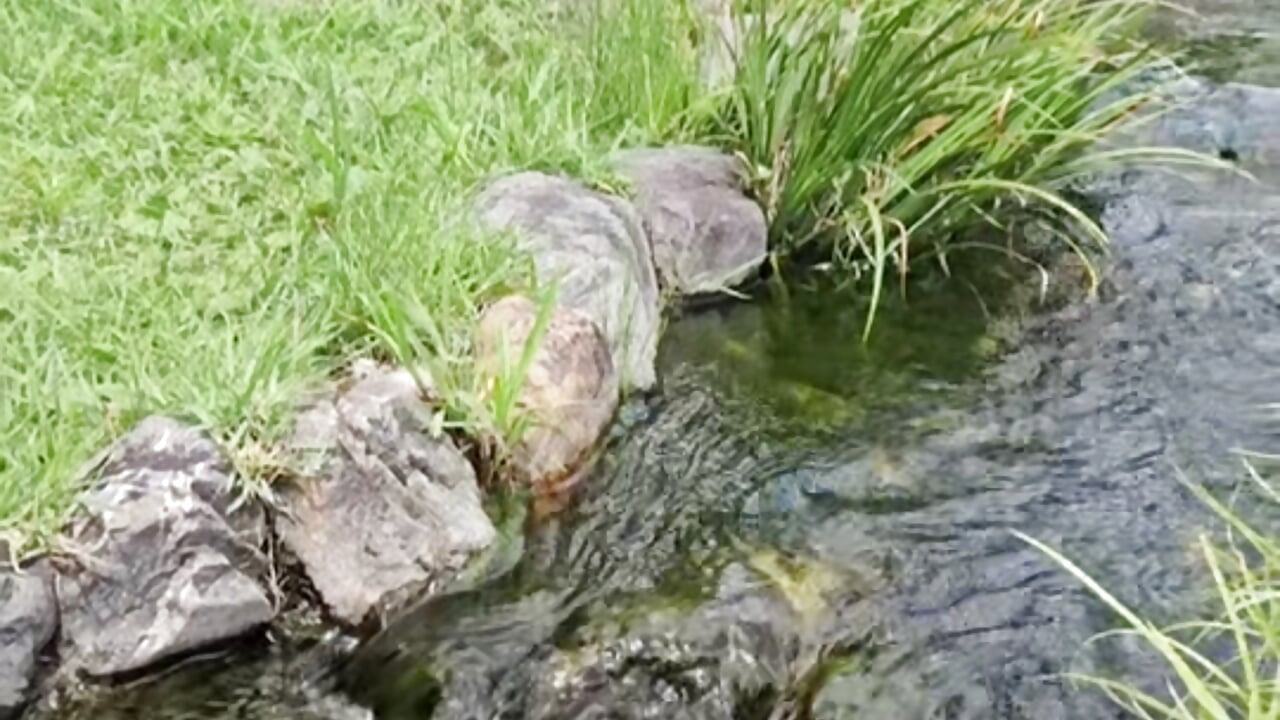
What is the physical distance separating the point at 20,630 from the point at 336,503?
21.2 inches

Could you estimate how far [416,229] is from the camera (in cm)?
327

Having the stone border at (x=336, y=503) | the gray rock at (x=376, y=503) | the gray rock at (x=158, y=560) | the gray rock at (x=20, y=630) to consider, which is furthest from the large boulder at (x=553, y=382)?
the gray rock at (x=20, y=630)

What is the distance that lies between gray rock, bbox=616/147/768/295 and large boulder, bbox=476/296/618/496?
671 mm

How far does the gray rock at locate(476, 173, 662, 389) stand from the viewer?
334 cm

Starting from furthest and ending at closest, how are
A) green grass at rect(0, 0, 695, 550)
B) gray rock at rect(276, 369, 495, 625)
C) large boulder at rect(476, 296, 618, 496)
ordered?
1. large boulder at rect(476, 296, 618, 496)
2. green grass at rect(0, 0, 695, 550)
3. gray rock at rect(276, 369, 495, 625)

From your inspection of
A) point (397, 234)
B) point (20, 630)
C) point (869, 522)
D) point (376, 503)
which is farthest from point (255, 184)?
point (869, 522)

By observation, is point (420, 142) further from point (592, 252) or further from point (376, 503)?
point (376, 503)

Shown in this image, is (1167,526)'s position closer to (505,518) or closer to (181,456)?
(505,518)

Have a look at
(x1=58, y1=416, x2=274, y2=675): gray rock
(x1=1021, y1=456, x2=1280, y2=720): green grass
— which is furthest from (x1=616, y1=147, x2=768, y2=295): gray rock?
(x1=58, y1=416, x2=274, y2=675): gray rock

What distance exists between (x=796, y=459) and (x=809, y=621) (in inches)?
21.9

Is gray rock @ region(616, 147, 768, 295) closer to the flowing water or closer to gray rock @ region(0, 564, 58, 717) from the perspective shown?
the flowing water

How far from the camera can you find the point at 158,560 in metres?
2.51

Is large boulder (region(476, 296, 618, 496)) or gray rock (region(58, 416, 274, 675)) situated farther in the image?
large boulder (region(476, 296, 618, 496))

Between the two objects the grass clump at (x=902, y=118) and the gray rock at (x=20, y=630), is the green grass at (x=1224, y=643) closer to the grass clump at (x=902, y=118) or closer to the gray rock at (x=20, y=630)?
the grass clump at (x=902, y=118)
